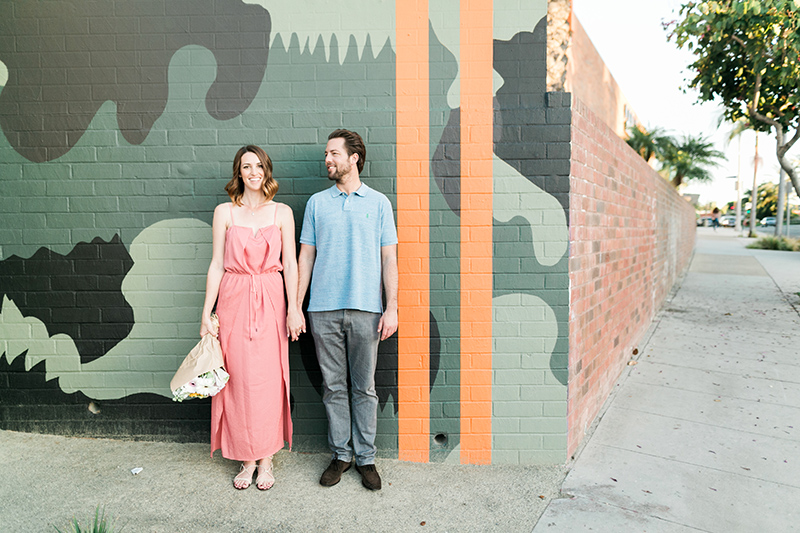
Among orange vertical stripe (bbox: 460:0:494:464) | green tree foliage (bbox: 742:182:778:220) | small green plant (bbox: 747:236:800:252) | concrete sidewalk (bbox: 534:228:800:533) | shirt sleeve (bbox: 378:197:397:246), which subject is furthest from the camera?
green tree foliage (bbox: 742:182:778:220)

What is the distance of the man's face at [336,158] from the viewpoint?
3.22 meters

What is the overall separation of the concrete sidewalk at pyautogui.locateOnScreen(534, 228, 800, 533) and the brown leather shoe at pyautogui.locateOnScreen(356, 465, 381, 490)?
0.96 m

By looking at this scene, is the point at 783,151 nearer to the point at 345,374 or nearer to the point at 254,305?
the point at 345,374

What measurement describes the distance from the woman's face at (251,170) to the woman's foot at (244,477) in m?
1.72

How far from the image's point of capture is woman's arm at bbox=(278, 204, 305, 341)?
331cm

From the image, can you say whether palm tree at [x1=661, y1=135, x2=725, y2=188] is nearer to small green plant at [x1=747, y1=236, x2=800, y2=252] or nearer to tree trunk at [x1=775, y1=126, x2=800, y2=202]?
small green plant at [x1=747, y1=236, x2=800, y2=252]

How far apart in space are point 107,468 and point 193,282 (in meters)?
1.30

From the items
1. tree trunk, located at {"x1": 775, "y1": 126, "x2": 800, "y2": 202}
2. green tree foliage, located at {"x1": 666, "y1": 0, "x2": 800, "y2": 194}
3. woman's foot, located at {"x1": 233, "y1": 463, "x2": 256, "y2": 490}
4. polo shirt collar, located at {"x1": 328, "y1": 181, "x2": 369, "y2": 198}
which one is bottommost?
woman's foot, located at {"x1": 233, "y1": 463, "x2": 256, "y2": 490}

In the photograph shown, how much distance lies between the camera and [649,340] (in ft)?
22.6

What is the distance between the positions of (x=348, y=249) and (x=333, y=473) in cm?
138

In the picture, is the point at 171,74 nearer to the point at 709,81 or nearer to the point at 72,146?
the point at 72,146

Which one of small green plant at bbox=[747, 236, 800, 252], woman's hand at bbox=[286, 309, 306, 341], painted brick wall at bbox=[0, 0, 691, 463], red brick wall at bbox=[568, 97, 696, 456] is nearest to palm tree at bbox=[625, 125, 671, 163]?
small green plant at bbox=[747, 236, 800, 252]

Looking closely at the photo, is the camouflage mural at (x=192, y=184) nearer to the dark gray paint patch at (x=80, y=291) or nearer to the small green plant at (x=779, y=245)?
the dark gray paint patch at (x=80, y=291)

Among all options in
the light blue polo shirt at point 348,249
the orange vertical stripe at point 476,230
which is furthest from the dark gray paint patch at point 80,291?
the orange vertical stripe at point 476,230
